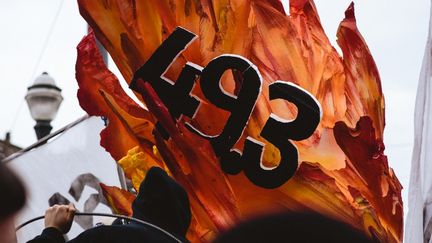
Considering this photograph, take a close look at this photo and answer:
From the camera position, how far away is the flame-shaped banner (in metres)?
6.07

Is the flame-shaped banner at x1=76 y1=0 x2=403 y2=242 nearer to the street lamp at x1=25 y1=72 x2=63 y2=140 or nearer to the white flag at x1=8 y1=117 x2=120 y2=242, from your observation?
the white flag at x1=8 y1=117 x2=120 y2=242

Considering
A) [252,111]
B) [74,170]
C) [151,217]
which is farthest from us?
[74,170]

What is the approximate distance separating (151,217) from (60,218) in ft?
1.06

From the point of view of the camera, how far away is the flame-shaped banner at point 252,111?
6.07 metres

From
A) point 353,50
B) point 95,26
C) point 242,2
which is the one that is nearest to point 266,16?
point 242,2

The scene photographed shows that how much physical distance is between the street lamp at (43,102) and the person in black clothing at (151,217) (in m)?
7.43

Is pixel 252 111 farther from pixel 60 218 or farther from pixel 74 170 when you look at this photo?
pixel 60 218

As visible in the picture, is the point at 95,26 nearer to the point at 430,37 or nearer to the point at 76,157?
the point at 76,157

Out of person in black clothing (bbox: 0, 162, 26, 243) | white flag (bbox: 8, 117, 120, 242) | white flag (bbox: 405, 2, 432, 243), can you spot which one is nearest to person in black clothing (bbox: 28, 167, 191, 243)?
person in black clothing (bbox: 0, 162, 26, 243)

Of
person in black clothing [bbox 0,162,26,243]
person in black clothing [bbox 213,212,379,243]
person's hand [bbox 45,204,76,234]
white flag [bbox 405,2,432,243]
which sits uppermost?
person in black clothing [bbox 0,162,26,243]

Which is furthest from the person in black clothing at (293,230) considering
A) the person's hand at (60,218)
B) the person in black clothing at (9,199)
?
the person's hand at (60,218)

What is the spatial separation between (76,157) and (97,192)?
0.43 metres

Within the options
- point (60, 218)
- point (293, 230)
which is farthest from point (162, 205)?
point (293, 230)

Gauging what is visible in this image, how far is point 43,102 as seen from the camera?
429 inches
